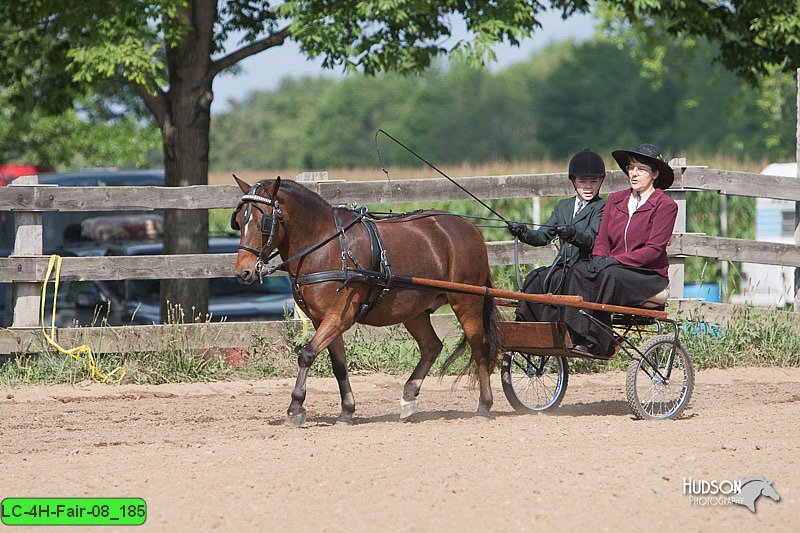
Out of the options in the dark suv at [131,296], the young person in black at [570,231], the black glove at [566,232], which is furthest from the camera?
the dark suv at [131,296]

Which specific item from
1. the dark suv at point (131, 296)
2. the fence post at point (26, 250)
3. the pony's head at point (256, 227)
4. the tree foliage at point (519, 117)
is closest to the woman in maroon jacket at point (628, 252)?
the pony's head at point (256, 227)

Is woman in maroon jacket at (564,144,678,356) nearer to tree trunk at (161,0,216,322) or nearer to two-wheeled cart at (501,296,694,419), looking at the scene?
two-wheeled cart at (501,296,694,419)

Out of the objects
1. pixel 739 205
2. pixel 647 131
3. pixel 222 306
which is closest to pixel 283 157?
pixel 647 131

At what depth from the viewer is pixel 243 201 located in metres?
7.48

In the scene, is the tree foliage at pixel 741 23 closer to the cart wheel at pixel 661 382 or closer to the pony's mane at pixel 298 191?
the cart wheel at pixel 661 382

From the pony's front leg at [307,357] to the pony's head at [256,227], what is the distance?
0.69 m

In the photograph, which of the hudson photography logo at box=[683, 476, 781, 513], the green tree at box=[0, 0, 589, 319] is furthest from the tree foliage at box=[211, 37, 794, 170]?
the hudson photography logo at box=[683, 476, 781, 513]

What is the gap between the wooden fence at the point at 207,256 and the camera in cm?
1017

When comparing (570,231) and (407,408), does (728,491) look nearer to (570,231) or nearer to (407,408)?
(570,231)

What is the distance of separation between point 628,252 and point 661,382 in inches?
42.4

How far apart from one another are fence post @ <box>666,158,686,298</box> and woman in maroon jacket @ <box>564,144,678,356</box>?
9.90 ft

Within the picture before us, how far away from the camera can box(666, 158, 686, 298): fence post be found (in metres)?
11.2

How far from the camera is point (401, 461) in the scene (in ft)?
21.3

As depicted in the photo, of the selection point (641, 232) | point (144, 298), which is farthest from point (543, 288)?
point (144, 298)
